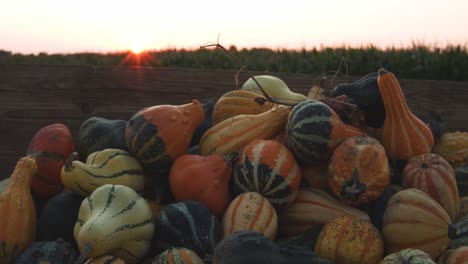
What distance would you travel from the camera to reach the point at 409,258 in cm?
198

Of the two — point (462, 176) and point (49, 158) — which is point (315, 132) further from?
point (49, 158)

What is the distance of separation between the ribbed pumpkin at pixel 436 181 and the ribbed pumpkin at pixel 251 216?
579mm

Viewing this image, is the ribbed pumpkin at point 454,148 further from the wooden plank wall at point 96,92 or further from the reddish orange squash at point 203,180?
the wooden plank wall at point 96,92

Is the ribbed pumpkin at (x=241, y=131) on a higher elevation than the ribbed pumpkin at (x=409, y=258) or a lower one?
higher

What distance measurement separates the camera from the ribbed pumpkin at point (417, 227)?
2186 mm

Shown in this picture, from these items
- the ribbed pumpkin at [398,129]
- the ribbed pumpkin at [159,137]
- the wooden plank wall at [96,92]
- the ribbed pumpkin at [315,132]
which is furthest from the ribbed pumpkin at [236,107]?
the wooden plank wall at [96,92]

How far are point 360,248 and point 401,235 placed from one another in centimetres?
20

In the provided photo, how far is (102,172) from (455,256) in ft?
4.28

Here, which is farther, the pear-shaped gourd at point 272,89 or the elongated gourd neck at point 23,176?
the pear-shaped gourd at point 272,89

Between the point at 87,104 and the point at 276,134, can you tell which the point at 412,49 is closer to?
the point at 87,104

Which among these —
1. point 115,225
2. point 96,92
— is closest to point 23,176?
point 115,225

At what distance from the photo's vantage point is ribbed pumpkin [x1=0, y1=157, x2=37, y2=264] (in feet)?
7.28

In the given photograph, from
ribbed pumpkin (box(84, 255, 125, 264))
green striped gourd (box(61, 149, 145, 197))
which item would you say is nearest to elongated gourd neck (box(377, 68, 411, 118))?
green striped gourd (box(61, 149, 145, 197))

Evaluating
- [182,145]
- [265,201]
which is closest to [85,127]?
Answer: [182,145]
